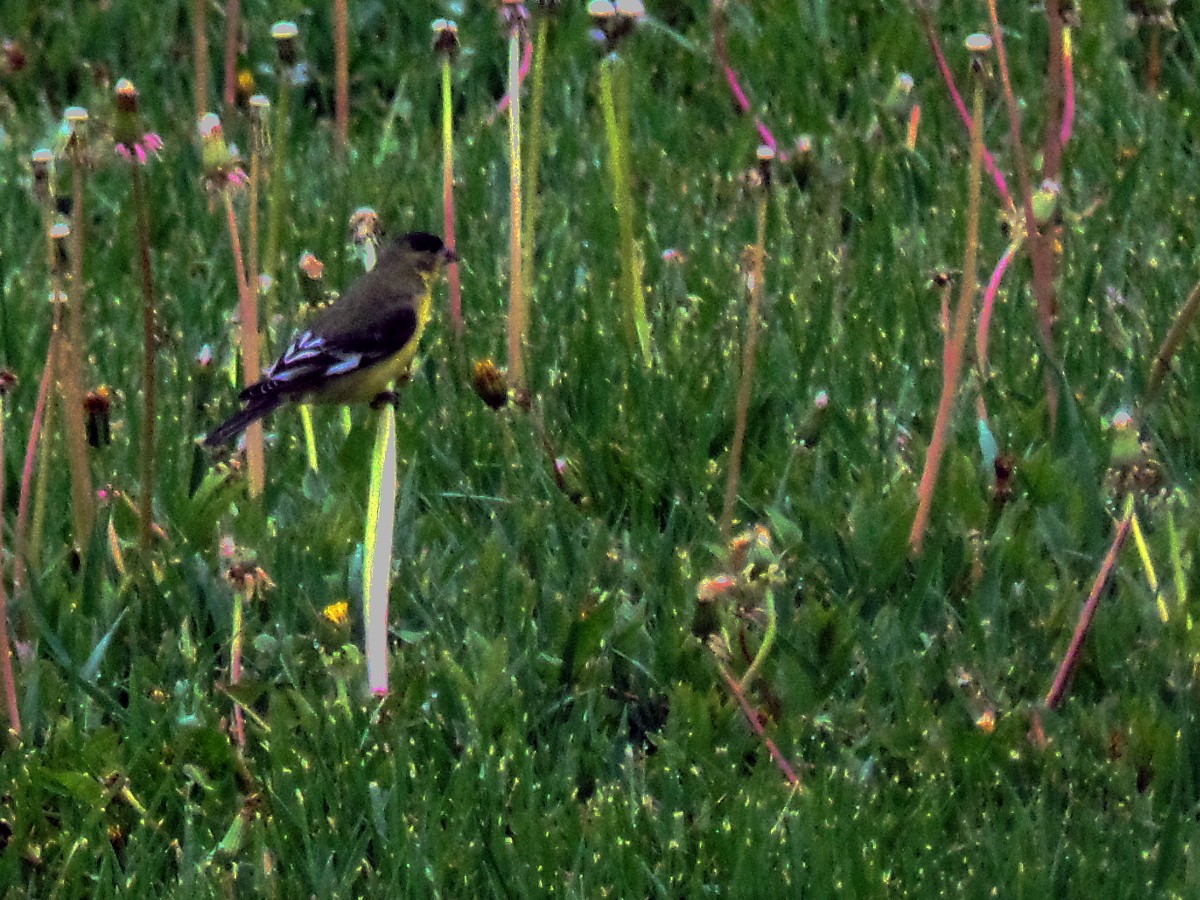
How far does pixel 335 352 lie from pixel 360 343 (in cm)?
6

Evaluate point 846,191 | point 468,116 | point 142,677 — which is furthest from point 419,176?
point 142,677

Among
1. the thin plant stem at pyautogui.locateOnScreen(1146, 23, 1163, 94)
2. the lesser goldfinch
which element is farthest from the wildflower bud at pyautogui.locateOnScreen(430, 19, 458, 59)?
the thin plant stem at pyautogui.locateOnScreen(1146, 23, 1163, 94)

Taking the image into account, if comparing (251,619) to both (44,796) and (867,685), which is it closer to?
(44,796)

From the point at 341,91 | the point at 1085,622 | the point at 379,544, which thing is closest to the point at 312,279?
the point at 379,544

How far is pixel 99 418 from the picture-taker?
4227mm

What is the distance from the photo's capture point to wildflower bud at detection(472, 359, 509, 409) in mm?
3828

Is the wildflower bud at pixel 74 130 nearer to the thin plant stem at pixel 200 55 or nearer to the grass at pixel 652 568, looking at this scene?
the grass at pixel 652 568

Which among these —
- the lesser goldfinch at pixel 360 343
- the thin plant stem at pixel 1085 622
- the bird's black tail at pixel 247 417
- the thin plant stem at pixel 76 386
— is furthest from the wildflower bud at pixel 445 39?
the thin plant stem at pixel 1085 622

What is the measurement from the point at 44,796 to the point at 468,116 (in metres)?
3.16

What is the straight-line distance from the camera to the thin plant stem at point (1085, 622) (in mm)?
2939

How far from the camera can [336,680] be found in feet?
10.8

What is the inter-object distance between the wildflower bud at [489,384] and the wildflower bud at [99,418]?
2.57 feet

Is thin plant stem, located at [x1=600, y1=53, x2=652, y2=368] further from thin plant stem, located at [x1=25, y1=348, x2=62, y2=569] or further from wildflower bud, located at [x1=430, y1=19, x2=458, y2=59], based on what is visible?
thin plant stem, located at [x1=25, y1=348, x2=62, y2=569]

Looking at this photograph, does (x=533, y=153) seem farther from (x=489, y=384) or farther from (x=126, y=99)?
(x=126, y=99)
